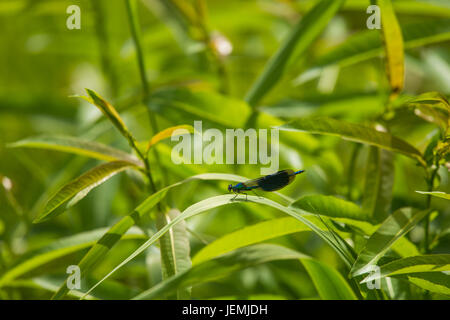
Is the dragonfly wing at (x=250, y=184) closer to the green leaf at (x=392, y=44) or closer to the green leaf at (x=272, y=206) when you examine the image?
the green leaf at (x=272, y=206)

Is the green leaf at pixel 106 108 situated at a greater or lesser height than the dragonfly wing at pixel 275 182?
greater

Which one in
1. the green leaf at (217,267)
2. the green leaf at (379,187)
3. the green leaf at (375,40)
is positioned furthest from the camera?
the green leaf at (375,40)

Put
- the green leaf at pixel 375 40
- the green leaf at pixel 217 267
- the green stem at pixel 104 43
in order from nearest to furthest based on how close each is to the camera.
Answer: the green leaf at pixel 217 267 → the green leaf at pixel 375 40 → the green stem at pixel 104 43

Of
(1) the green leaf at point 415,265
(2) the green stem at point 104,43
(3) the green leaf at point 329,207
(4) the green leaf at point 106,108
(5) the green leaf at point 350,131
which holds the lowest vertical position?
(1) the green leaf at point 415,265

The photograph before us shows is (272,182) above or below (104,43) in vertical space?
below

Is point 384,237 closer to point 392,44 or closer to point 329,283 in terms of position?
point 329,283

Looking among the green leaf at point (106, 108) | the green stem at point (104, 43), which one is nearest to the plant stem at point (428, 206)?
the green leaf at point (106, 108)

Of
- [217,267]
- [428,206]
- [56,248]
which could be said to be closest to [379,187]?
[428,206]
